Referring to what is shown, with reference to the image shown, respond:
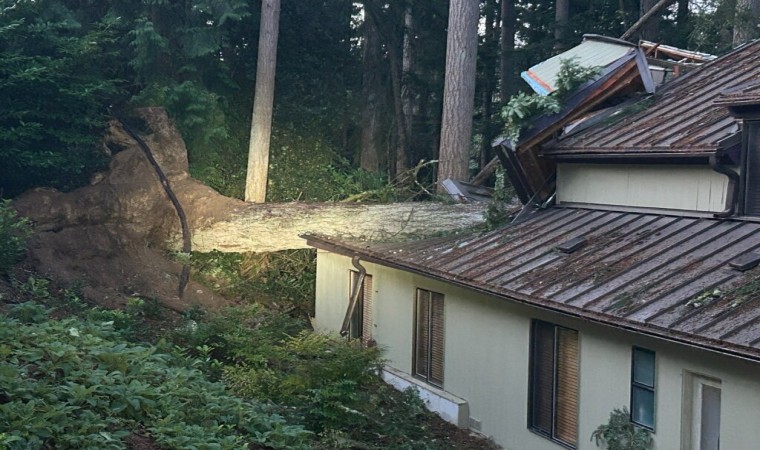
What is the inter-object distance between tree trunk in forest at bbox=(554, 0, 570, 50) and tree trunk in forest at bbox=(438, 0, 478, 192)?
5203mm

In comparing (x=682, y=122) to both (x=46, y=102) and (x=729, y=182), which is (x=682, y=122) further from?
(x=46, y=102)

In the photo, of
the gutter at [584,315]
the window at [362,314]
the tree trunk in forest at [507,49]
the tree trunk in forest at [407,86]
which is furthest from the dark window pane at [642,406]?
the tree trunk in forest at [507,49]

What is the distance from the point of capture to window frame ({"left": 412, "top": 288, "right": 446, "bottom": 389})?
12.6 metres

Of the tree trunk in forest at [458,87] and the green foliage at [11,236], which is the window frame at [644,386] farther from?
the tree trunk in forest at [458,87]

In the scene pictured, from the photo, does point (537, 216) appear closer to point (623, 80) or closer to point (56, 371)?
point (623, 80)

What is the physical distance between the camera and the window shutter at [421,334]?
43.2 ft

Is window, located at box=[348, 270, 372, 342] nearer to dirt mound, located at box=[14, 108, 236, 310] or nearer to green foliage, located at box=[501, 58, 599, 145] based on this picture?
dirt mound, located at box=[14, 108, 236, 310]

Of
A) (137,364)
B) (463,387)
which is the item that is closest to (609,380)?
(463,387)

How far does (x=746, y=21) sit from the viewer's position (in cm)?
1589

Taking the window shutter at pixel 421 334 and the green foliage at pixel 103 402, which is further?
the window shutter at pixel 421 334

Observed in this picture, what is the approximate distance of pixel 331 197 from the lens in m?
20.9

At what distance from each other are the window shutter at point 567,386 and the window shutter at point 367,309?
5899mm

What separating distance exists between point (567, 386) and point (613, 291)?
164 cm

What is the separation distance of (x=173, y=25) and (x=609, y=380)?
47.8 ft
